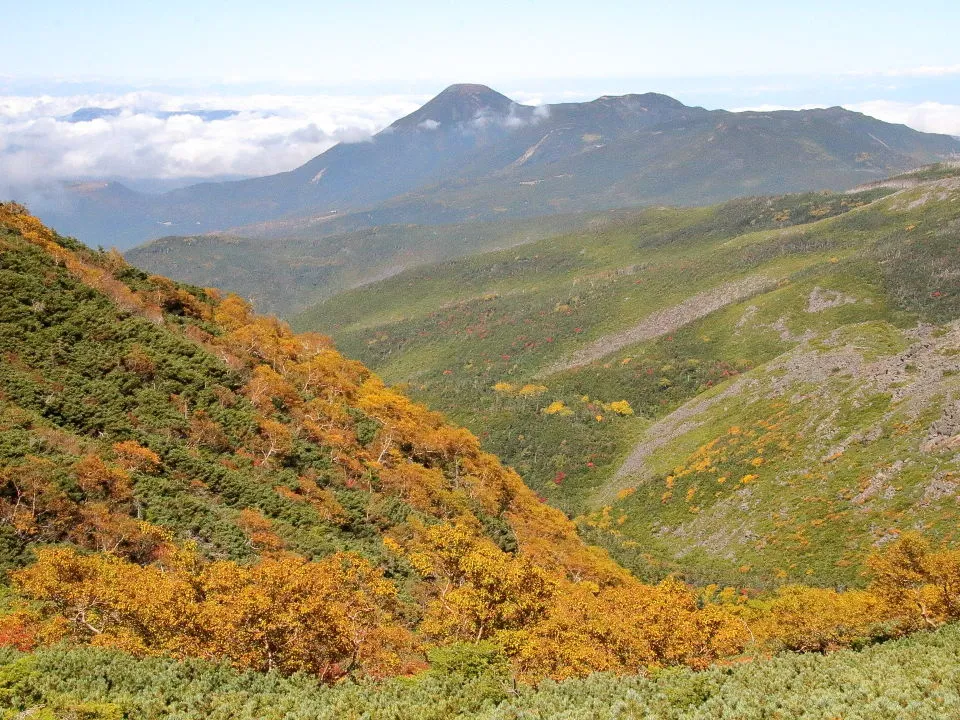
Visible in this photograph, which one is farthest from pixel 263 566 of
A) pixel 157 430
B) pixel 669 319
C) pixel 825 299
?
pixel 669 319

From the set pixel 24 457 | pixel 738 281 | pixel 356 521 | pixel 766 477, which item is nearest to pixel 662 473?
pixel 766 477

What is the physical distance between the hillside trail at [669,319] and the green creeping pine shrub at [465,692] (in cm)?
16017

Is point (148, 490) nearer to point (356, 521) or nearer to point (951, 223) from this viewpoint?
point (356, 521)

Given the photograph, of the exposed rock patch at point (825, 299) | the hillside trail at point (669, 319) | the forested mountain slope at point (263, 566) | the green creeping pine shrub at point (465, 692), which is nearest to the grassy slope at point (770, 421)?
the exposed rock patch at point (825, 299)

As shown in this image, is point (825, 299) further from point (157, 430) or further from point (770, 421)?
point (157, 430)

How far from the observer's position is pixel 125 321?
5219 centimetres

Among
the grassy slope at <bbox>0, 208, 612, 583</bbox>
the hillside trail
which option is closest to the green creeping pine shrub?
the grassy slope at <bbox>0, 208, 612, 583</bbox>

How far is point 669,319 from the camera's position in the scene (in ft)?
620

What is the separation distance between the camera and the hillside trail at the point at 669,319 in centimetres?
18338

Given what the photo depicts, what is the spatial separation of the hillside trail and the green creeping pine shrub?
160m

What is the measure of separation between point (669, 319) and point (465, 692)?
17781cm

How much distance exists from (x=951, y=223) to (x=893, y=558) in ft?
→ 548

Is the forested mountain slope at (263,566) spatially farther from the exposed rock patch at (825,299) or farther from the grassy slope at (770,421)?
the exposed rock patch at (825,299)

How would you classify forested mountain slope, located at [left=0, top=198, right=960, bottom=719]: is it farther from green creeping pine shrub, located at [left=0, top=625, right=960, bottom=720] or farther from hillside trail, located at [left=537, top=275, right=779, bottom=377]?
hillside trail, located at [left=537, top=275, right=779, bottom=377]
